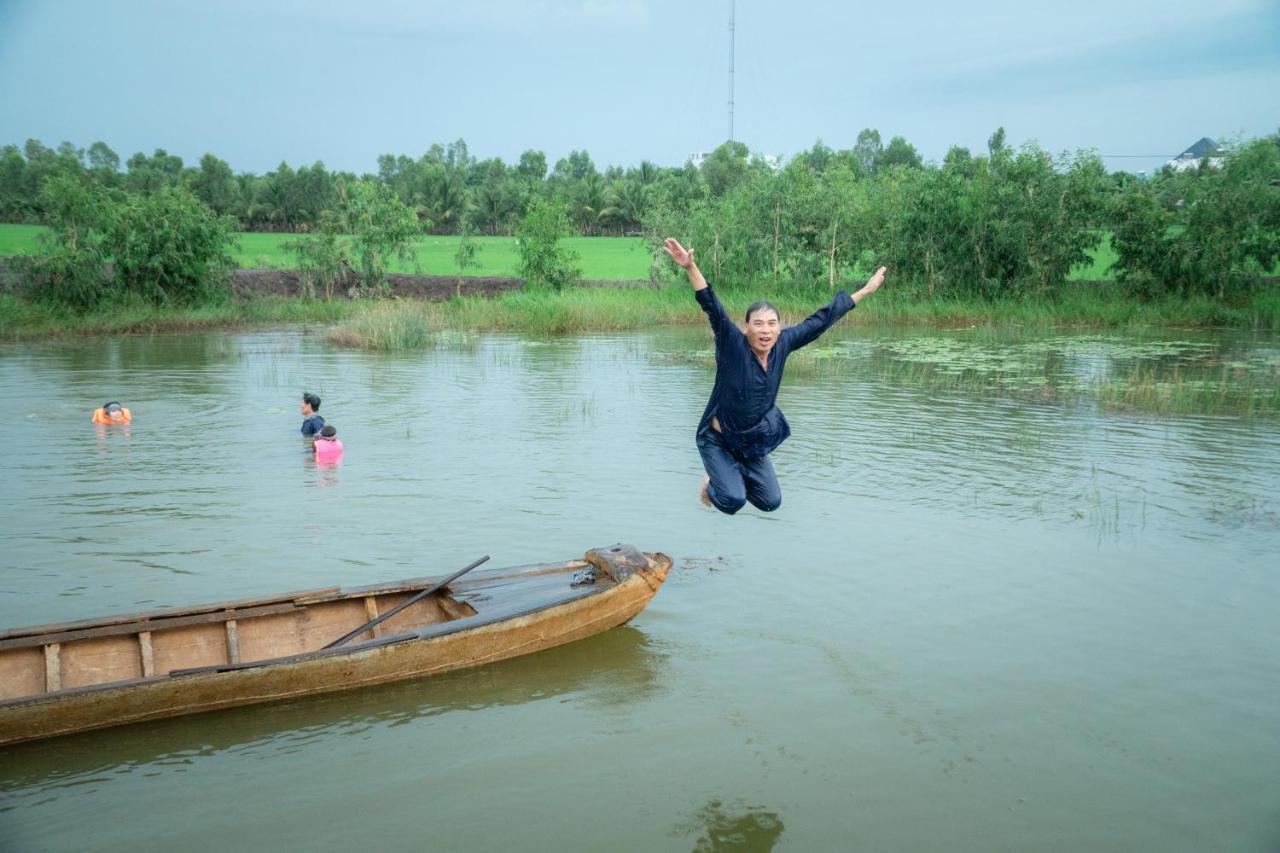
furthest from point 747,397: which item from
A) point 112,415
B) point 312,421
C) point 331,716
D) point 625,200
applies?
point 625,200

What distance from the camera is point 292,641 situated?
7262 mm

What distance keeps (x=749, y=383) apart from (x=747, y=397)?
0.33ft

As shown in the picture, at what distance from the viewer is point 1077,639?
7.52m

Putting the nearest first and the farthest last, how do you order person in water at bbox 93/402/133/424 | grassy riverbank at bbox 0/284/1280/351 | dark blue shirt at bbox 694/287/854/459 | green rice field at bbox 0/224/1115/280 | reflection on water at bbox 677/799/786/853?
reflection on water at bbox 677/799/786/853 < dark blue shirt at bbox 694/287/854/459 < person in water at bbox 93/402/133/424 < grassy riverbank at bbox 0/284/1280/351 < green rice field at bbox 0/224/1115/280

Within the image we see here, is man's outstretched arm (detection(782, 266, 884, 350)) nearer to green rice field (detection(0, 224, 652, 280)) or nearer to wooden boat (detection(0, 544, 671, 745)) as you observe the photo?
wooden boat (detection(0, 544, 671, 745))

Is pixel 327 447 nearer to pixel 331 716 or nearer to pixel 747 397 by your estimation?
pixel 331 716

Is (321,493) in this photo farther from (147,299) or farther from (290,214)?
(290,214)

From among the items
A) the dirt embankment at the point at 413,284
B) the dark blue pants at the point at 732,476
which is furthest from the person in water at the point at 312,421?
the dirt embankment at the point at 413,284

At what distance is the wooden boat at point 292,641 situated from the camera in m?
6.15

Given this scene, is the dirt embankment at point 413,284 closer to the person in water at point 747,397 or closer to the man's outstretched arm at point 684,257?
the person in water at point 747,397

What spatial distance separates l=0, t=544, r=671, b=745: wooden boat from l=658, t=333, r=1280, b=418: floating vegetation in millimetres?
11582

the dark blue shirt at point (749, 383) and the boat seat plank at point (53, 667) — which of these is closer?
the boat seat plank at point (53, 667)

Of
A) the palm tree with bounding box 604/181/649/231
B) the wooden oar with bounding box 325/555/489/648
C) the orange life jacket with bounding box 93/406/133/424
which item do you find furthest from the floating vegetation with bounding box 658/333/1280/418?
the palm tree with bounding box 604/181/649/231

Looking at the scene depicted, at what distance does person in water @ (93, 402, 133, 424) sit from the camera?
576 inches
